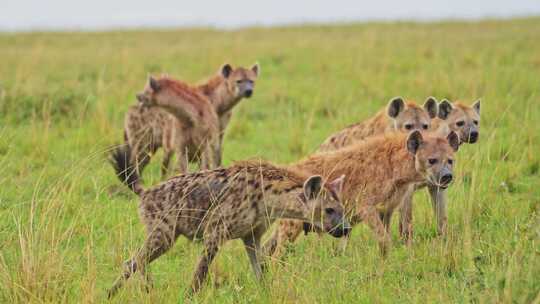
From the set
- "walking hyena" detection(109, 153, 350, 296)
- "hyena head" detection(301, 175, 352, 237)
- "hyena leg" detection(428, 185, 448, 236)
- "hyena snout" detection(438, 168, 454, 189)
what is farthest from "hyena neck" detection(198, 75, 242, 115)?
"hyena head" detection(301, 175, 352, 237)

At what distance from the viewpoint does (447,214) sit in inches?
219

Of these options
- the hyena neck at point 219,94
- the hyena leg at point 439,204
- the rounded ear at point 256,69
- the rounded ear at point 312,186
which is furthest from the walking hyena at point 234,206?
the rounded ear at point 256,69

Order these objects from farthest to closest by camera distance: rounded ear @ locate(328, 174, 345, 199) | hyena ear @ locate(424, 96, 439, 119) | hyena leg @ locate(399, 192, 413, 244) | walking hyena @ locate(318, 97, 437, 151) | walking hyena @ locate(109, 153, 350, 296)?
hyena ear @ locate(424, 96, 439, 119), walking hyena @ locate(318, 97, 437, 151), hyena leg @ locate(399, 192, 413, 244), rounded ear @ locate(328, 174, 345, 199), walking hyena @ locate(109, 153, 350, 296)

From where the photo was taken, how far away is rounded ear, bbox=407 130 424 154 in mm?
5208

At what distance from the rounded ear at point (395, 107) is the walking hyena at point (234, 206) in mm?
1957

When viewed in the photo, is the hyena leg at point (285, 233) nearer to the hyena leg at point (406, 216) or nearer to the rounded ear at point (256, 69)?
the hyena leg at point (406, 216)

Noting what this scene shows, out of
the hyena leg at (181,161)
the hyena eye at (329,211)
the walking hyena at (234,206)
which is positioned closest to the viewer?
the walking hyena at (234,206)

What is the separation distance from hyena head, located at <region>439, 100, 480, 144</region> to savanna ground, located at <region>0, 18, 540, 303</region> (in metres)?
0.26

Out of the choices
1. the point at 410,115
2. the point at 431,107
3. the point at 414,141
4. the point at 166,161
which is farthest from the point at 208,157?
the point at 414,141

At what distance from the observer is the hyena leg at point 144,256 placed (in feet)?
14.1

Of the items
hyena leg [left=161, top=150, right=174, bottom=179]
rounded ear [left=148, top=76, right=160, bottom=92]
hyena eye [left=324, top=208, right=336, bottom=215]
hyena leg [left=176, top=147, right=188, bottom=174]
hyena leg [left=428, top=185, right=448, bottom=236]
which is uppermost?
rounded ear [left=148, top=76, right=160, bottom=92]

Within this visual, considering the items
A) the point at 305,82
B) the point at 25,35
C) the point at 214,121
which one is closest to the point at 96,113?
the point at 214,121

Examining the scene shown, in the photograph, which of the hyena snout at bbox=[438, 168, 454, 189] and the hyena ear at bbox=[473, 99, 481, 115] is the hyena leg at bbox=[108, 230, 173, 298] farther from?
the hyena ear at bbox=[473, 99, 481, 115]

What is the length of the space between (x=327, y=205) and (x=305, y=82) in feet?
24.3
